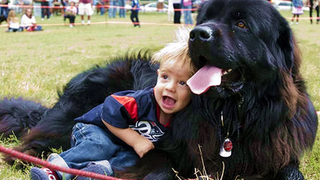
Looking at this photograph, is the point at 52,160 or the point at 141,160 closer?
the point at 52,160

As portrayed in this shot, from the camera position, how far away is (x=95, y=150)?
90.5 inches

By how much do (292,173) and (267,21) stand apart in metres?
0.89

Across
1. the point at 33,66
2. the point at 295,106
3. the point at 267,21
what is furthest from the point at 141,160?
the point at 33,66

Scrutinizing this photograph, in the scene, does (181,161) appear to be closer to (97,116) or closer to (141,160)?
(141,160)

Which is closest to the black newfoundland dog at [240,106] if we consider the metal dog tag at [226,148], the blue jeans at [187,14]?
the metal dog tag at [226,148]

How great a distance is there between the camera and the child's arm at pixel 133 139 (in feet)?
7.64

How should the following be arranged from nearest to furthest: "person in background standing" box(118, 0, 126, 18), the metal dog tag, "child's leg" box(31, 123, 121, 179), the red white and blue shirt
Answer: the metal dog tag < "child's leg" box(31, 123, 121, 179) < the red white and blue shirt < "person in background standing" box(118, 0, 126, 18)

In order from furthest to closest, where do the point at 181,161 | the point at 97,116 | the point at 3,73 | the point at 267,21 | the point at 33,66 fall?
the point at 33,66, the point at 3,73, the point at 97,116, the point at 181,161, the point at 267,21

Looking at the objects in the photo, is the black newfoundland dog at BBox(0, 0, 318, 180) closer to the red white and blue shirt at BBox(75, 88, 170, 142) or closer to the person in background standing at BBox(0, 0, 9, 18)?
the red white and blue shirt at BBox(75, 88, 170, 142)

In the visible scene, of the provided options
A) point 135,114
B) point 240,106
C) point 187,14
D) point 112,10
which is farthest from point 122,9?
point 240,106

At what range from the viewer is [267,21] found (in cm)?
205

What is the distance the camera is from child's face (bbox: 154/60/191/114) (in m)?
2.23

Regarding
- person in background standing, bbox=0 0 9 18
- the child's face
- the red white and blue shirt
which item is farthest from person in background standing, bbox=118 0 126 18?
the child's face

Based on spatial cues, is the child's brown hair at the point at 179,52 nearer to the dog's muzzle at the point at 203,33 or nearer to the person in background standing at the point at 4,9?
the dog's muzzle at the point at 203,33
